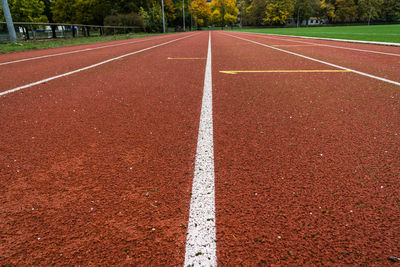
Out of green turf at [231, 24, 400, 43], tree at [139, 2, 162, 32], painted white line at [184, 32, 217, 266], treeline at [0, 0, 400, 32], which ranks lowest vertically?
painted white line at [184, 32, 217, 266]

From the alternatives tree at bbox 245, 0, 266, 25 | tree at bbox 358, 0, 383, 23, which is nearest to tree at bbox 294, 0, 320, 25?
tree at bbox 245, 0, 266, 25

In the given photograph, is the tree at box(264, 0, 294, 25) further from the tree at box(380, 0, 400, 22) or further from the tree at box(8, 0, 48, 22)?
the tree at box(8, 0, 48, 22)

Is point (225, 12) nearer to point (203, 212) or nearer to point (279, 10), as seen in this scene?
point (279, 10)

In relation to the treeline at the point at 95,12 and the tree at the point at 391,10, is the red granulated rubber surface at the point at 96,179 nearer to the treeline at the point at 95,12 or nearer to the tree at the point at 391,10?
the treeline at the point at 95,12

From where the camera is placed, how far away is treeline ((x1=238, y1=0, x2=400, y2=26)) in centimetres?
6850

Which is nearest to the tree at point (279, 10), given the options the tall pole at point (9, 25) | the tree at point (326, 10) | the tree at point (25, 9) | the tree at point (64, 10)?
the tree at point (326, 10)

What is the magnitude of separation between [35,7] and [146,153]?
52.1 meters

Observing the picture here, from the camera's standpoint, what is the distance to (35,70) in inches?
242

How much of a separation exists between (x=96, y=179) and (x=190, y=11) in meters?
93.7

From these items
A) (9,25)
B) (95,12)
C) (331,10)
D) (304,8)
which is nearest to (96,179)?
(9,25)

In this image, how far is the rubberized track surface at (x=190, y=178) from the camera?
1274mm

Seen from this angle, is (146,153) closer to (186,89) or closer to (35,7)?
(186,89)

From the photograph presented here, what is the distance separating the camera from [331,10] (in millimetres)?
76812

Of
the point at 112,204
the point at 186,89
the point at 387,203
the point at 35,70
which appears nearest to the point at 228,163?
the point at 112,204
